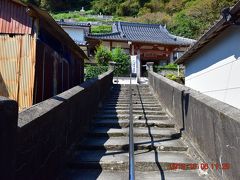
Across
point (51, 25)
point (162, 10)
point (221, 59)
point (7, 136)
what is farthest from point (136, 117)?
point (162, 10)

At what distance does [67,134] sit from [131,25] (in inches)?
1283

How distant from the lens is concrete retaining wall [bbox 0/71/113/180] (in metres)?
3.08

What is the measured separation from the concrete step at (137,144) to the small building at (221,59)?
6.00 ft

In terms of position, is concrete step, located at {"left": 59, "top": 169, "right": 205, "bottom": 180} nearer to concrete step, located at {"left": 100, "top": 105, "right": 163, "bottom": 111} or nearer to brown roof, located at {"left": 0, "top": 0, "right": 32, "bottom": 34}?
concrete step, located at {"left": 100, "top": 105, "right": 163, "bottom": 111}

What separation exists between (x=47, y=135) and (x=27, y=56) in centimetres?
399

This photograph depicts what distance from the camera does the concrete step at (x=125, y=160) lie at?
4.98 metres

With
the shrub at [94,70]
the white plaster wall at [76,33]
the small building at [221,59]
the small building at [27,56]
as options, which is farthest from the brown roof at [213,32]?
the white plaster wall at [76,33]

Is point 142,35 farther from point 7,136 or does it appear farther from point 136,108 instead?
point 7,136

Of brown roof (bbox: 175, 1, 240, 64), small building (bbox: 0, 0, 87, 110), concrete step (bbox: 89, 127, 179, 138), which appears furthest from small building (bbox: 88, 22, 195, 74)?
concrete step (bbox: 89, 127, 179, 138)

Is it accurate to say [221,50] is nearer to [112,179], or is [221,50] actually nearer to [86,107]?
[86,107]

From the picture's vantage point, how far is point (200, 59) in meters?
10.8

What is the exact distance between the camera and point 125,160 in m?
5.11

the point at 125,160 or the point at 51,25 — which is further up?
the point at 51,25

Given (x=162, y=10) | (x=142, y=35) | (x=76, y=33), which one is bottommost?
(x=142, y=35)
